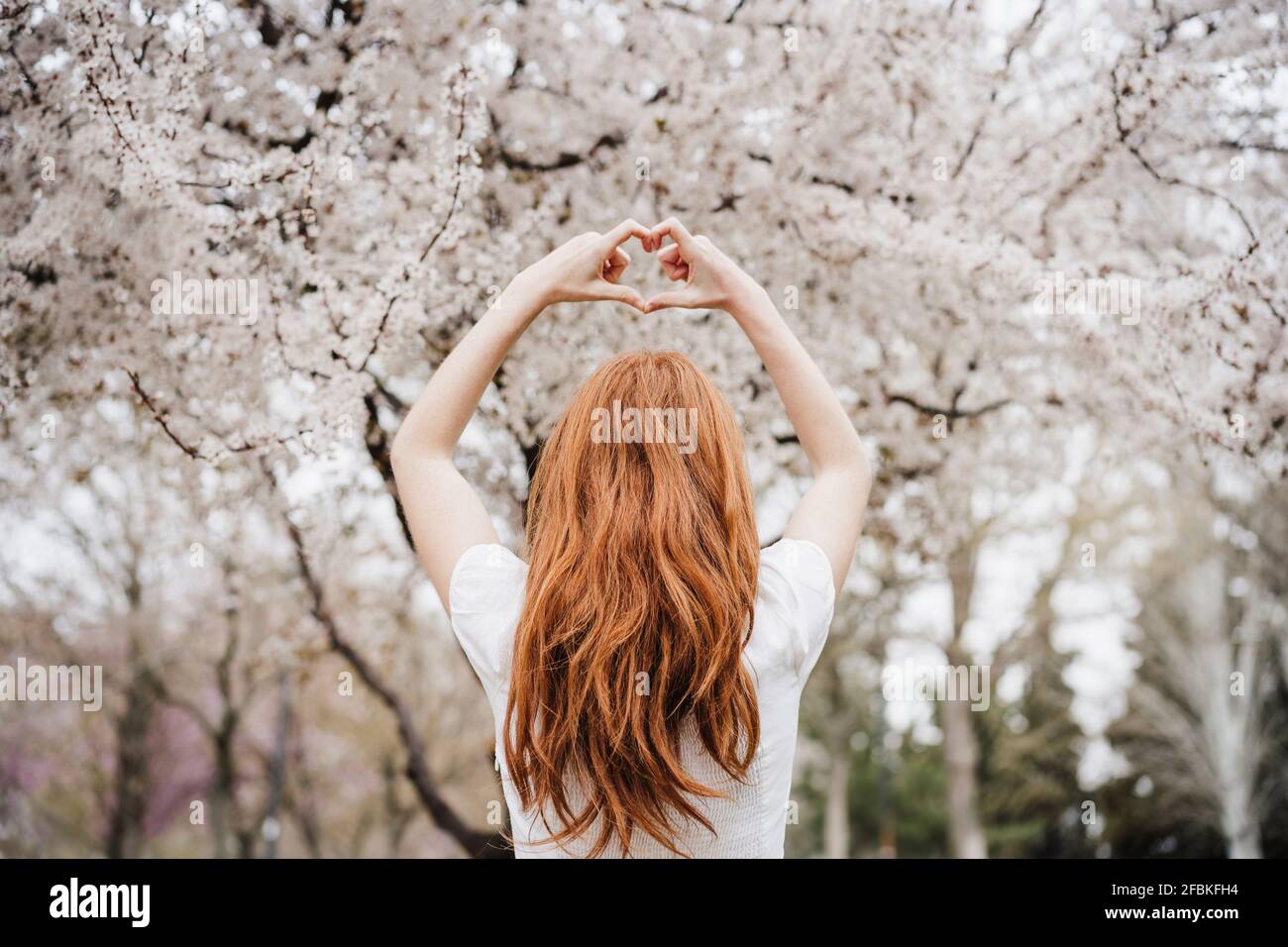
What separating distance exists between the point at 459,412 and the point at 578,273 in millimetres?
342

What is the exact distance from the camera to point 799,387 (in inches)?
70.0

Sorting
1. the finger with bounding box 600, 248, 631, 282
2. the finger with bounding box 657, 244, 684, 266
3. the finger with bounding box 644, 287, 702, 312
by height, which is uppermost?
the finger with bounding box 657, 244, 684, 266

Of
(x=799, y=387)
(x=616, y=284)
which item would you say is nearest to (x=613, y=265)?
(x=616, y=284)

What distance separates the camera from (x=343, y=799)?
2073cm

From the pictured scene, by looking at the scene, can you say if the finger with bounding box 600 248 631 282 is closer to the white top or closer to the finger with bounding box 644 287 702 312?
the finger with bounding box 644 287 702 312

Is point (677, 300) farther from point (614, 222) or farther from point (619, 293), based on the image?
point (614, 222)

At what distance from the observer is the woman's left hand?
5.70 ft

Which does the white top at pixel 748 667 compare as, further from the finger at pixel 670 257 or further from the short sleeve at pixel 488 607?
the finger at pixel 670 257

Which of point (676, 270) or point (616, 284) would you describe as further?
point (676, 270)

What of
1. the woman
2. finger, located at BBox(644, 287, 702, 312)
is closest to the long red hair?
the woman

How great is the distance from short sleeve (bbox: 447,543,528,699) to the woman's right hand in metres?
0.58
